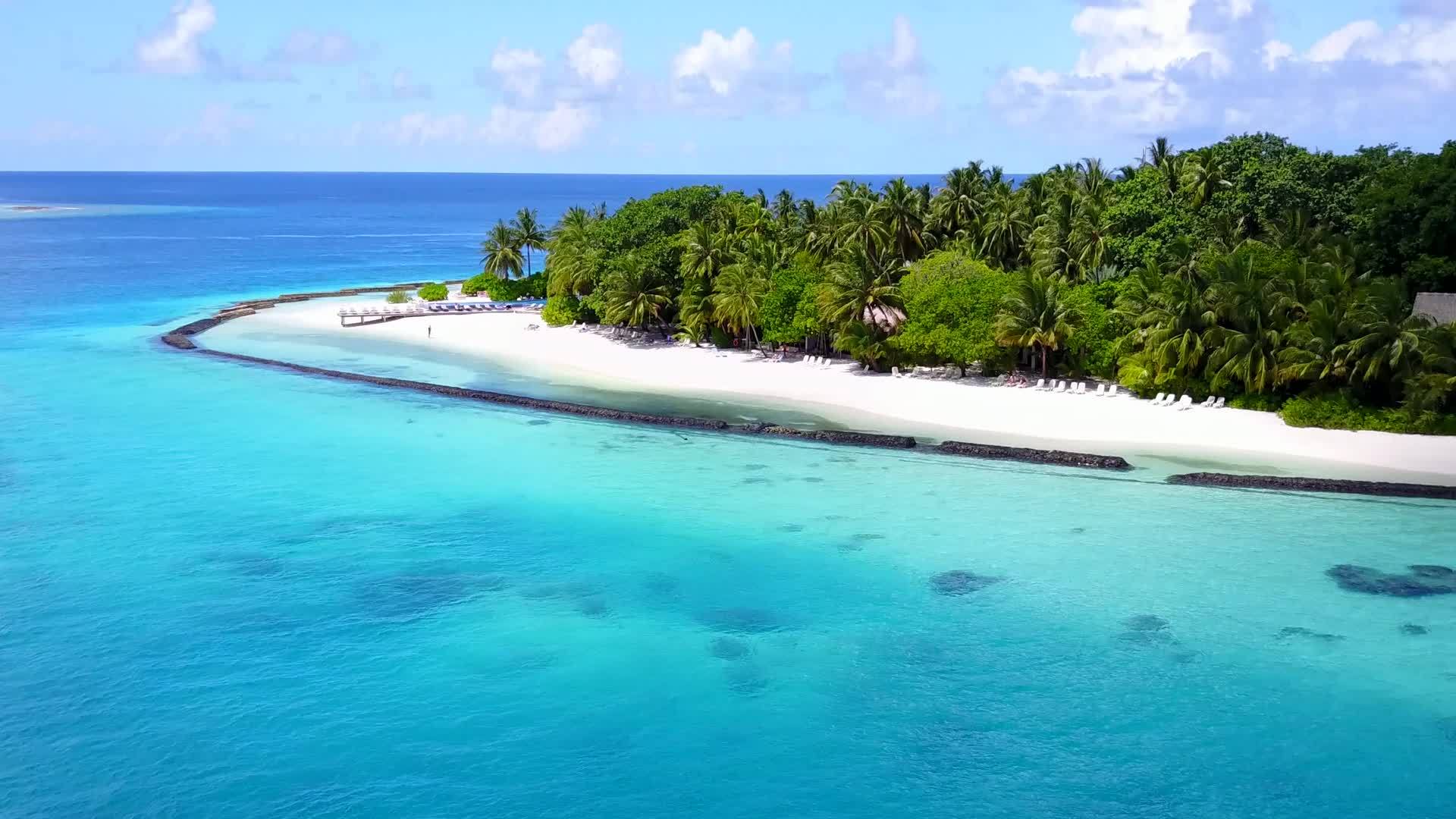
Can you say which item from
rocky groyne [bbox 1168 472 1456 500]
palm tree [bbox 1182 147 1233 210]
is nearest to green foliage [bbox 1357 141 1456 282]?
palm tree [bbox 1182 147 1233 210]

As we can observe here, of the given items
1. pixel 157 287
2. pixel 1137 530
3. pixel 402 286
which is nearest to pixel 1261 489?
pixel 1137 530

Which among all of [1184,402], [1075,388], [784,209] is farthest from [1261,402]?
[784,209]

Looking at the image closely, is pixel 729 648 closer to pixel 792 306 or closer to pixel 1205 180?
pixel 792 306

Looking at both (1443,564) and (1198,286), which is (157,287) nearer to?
(1198,286)

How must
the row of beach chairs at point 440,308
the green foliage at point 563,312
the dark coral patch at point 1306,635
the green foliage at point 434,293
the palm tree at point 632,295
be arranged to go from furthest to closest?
the green foliage at point 434,293 → the row of beach chairs at point 440,308 → the green foliage at point 563,312 → the palm tree at point 632,295 → the dark coral patch at point 1306,635

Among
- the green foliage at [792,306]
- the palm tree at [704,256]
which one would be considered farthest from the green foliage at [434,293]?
the green foliage at [792,306]

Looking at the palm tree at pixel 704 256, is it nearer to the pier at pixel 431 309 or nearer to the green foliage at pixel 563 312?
the green foliage at pixel 563 312
